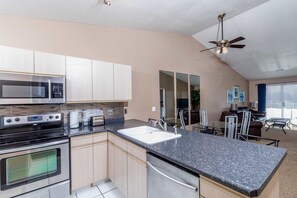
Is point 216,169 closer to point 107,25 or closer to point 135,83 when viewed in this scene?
point 135,83

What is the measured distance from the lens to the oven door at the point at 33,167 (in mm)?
1685

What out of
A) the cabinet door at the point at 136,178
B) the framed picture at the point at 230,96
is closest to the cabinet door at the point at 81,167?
the cabinet door at the point at 136,178

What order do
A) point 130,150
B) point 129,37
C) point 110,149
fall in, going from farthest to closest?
point 129,37
point 110,149
point 130,150

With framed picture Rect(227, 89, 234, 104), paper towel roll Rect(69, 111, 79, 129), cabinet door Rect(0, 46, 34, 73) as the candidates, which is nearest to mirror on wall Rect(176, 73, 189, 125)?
paper towel roll Rect(69, 111, 79, 129)

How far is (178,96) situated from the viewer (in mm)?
4512

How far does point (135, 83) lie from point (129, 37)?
96 centimetres

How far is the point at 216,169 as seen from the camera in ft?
3.29

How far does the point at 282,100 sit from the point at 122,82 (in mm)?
8152

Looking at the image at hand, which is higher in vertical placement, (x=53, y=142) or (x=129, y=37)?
(x=129, y=37)

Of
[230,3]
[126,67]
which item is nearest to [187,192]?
[126,67]

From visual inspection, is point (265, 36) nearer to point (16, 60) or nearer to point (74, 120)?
point (74, 120)

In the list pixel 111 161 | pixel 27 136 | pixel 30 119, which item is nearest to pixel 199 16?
pixel 111 161

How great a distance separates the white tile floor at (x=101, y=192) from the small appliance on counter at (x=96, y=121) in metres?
0.92

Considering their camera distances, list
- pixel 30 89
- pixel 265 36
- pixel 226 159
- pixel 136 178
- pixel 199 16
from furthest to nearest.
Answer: pixel 265 36
pixel 199 16
pixel 30 89
pixel 136 178
pixel 226 159
